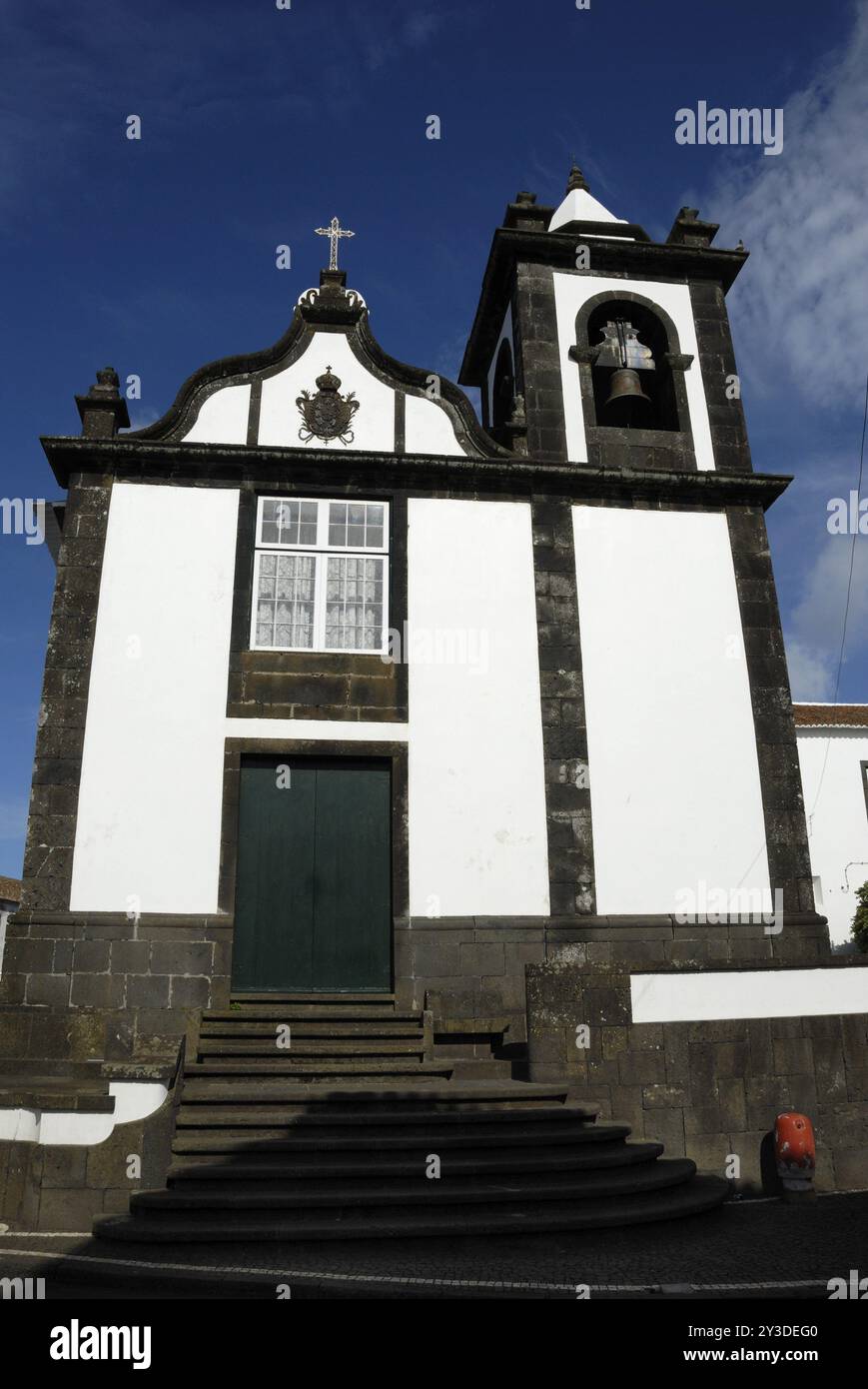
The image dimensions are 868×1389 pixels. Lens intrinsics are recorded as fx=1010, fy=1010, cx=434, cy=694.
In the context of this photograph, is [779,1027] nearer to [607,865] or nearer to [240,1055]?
[607,865]

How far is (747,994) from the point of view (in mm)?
7676

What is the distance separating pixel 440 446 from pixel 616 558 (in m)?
2.29

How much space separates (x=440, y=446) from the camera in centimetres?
1112

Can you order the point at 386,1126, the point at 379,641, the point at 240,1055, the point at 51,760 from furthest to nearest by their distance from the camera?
the point at 379,641
the point at 51,760
the point at 240,1055
the point at 386,1126

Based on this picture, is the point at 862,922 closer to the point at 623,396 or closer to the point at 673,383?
the point at 673,383

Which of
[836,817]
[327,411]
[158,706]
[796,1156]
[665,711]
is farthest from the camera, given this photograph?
[836,817]

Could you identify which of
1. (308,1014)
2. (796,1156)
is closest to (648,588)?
(308,1014)

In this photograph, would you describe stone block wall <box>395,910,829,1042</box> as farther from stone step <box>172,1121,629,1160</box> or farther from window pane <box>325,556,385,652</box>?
window pane <box>325,556,385,652</box>

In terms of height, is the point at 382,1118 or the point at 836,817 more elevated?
the point at 836,817

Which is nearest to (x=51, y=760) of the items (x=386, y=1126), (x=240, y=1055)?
(x=240, y=1055)

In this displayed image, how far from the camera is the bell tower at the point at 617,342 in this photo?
11422 millimetres

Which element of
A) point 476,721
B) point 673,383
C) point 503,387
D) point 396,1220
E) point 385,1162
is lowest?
point 396,1220

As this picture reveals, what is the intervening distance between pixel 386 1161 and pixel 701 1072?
253 cm
